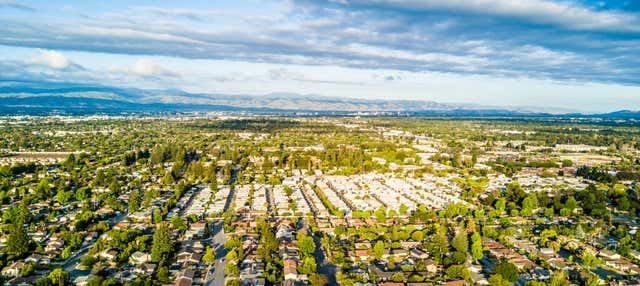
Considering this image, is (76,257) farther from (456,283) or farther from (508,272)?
(508,272)

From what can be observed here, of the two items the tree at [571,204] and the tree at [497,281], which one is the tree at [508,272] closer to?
the tree at [497,281]

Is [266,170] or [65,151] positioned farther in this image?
[65,151]

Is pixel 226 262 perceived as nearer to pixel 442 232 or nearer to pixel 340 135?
pixel 442 232

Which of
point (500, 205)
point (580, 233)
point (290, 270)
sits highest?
point (500, 205)

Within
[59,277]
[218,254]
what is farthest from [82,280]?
[218,254]

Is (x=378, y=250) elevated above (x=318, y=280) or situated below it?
above

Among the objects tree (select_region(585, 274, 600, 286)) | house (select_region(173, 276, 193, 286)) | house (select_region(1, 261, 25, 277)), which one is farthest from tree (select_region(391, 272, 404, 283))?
house (select_region(1, 261, 25, 277))

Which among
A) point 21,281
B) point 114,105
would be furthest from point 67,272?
point 114,105
